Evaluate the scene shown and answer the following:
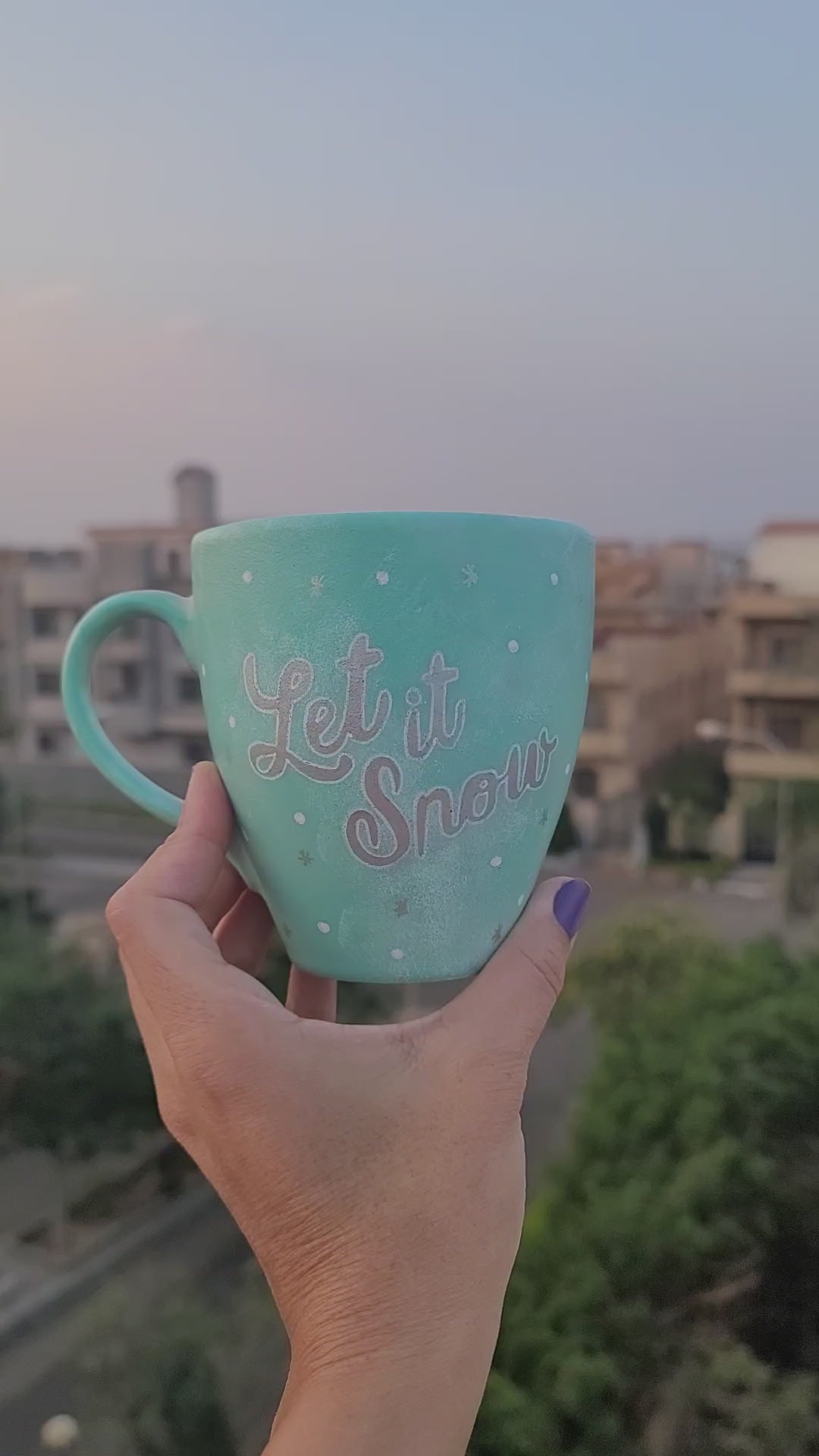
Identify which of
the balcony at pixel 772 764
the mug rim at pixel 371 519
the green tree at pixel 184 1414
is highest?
the mug rim at pixel 371 519

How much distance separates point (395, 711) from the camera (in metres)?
0.41

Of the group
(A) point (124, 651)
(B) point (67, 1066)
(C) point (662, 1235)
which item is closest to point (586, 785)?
(A) point (124, 651)

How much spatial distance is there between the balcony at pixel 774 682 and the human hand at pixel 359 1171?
230 inches

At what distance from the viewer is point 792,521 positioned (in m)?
7.23

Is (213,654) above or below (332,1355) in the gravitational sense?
above

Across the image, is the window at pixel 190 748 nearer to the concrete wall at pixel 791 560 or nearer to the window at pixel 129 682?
the window at pixel 129 682

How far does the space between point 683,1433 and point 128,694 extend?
467 centimetres

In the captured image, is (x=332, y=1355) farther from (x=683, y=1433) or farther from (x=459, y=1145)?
(x=683, y=1433)

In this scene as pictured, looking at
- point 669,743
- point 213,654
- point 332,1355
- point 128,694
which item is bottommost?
point 669,743

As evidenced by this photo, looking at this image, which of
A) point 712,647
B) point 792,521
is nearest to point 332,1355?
point 712,647

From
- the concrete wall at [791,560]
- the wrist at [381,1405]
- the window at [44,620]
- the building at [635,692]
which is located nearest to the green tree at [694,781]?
the building at [635,692]

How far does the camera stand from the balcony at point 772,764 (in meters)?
5.63

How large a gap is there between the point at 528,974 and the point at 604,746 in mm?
5253

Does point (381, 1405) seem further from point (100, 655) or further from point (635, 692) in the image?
point (635, 692)
